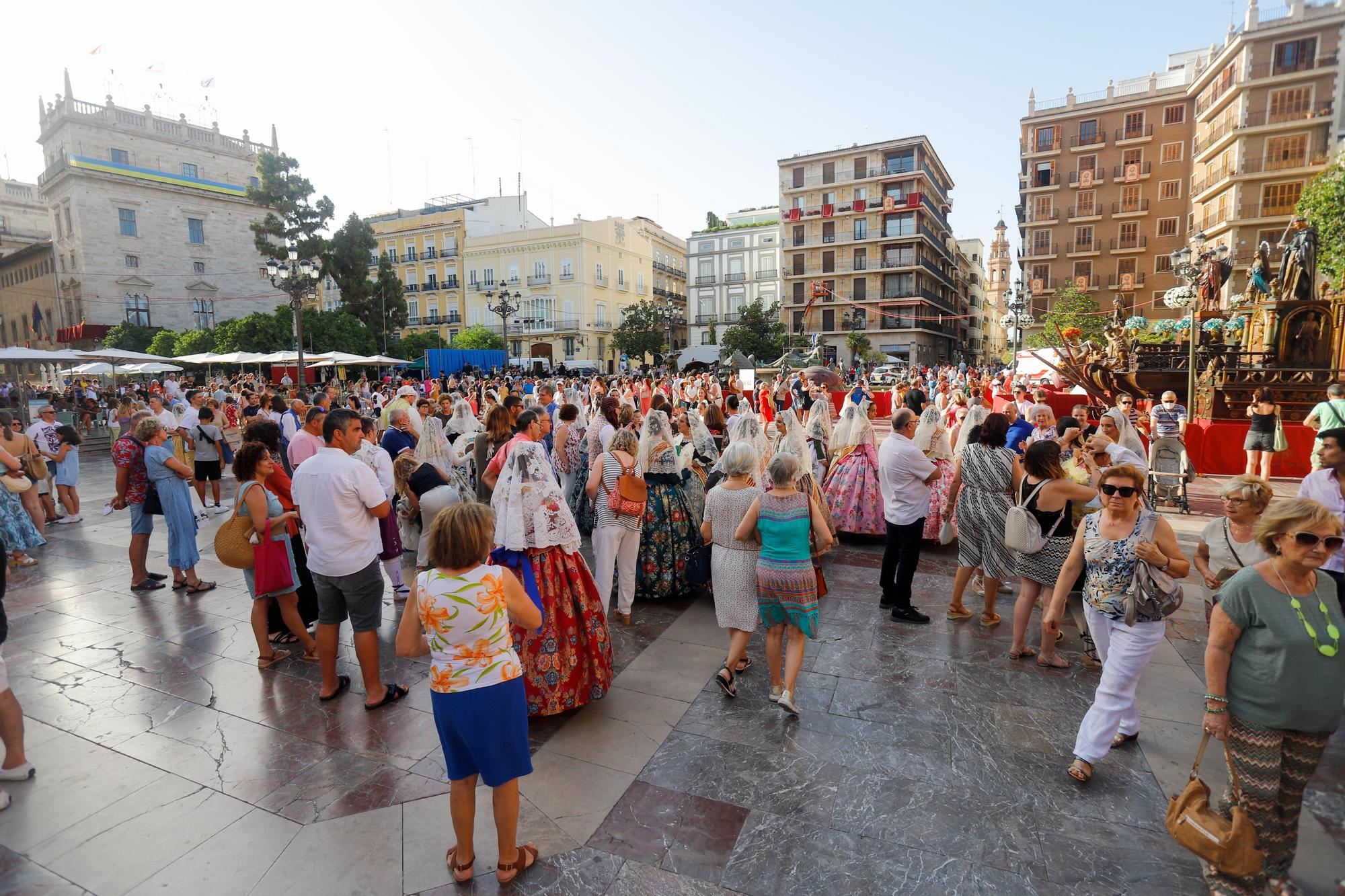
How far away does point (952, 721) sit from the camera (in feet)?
11.9

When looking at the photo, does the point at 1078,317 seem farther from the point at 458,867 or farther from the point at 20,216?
the point at 20,216

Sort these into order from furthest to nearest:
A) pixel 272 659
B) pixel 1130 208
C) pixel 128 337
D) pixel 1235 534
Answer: pixel 1130 208 < pixel 128 337 < pixel 272 659 < pixel 1235 534

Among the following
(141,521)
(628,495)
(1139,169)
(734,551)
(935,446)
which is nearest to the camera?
(734,551)

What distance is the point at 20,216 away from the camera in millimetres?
54219

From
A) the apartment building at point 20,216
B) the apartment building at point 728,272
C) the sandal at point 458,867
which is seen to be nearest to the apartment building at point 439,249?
the apartment building at point 728,272

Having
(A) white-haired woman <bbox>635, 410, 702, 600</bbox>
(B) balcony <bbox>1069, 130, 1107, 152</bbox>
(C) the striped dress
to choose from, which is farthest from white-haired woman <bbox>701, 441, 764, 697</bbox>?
(B) balcony <bbox>1069, 130, 1107, 152</bbox>

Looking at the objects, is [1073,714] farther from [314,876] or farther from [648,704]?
[314,876]

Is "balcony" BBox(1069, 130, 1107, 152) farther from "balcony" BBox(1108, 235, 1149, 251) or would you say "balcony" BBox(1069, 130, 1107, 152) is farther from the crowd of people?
the crowd of people

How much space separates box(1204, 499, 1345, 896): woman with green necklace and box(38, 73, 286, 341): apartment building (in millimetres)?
43758

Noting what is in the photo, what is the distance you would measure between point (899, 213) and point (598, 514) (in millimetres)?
46431

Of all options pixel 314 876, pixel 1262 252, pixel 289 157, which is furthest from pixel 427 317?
pixel 314 876

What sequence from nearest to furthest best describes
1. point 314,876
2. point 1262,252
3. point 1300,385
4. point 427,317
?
point 314,876 < point 1300,385 < point 1262,252 < point 427,317

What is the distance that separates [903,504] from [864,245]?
45.5m

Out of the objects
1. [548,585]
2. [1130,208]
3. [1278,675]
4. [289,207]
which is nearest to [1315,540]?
[1278,675]
